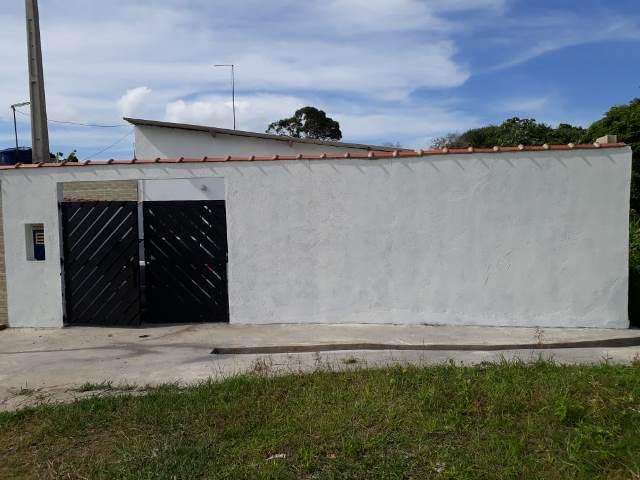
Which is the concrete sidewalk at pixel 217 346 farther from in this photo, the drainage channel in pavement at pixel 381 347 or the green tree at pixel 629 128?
the green tree at pixel 629 128

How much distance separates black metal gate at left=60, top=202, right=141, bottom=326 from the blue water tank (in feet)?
27.2

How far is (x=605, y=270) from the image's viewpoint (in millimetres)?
7445

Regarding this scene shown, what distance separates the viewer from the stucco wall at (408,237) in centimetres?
746

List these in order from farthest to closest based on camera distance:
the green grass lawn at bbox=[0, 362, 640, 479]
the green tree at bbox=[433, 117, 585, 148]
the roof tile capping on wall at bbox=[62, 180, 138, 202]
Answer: the green tree at bbox=[433, 117, 585, 148] → the roof tile capping on wall at bbox=[62, 180, 138, 202] → the green grass lawn at bbox=[0, 362, 640, 479]

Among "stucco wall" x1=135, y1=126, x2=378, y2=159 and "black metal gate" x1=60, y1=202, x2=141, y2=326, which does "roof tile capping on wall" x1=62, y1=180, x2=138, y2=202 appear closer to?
"stucco wall" x1=135, y1=126, x2=378, y2=159

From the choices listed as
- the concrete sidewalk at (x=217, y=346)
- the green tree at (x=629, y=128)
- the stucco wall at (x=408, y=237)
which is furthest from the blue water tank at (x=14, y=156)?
the green tree at (x=629, y=128)

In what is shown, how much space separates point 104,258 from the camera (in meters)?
7.98

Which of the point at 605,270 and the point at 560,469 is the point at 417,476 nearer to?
the point at 560,469

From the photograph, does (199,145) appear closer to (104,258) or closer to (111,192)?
(111,192)

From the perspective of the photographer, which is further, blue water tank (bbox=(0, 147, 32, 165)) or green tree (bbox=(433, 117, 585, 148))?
green tree (bbox=(433, 117, 585, 148))

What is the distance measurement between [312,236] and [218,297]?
5.63ft

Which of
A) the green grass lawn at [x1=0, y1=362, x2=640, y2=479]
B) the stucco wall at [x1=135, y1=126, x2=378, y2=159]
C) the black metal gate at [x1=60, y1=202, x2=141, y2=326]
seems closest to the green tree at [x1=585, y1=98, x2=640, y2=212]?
the stucco wall at [x1=135, y1=126, x2=378, y2=159]

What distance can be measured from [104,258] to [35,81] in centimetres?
504

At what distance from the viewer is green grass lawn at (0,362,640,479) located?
3.48m
